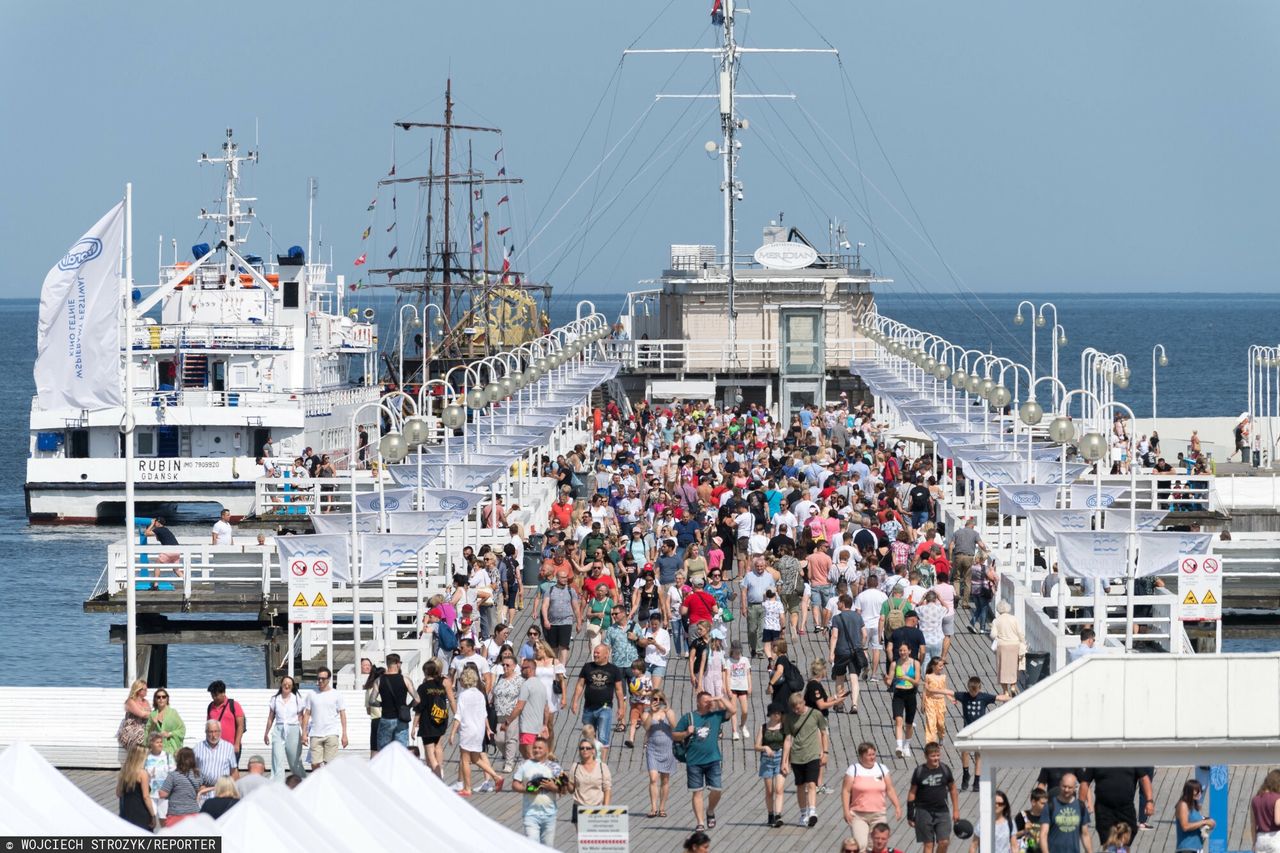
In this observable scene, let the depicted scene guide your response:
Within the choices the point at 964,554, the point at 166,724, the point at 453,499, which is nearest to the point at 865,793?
the point at 166,724

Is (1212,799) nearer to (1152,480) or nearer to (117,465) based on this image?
(1152,480)

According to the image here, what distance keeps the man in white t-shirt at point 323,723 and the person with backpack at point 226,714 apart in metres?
0.58

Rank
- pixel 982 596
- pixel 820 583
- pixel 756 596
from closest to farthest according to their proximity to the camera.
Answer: pixel 756 596, pixel 820 583, pixel 982 596

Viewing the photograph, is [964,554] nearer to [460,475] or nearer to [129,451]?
[460,475]

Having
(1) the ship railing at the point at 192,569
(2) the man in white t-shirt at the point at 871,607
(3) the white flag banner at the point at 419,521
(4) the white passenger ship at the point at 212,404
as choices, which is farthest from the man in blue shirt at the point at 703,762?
(4) the white passenger ship at the point at 212,404

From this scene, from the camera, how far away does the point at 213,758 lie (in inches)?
656

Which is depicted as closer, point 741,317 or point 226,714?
point 226,714

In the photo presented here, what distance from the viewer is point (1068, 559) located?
21.9m

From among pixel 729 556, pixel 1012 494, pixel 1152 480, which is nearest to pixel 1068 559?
pixel 1012 494

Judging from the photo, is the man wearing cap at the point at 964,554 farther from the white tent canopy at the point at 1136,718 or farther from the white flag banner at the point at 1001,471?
the white tent canopy at the point at 1136,718

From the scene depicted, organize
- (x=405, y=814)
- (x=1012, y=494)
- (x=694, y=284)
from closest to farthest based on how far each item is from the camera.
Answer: (x=405, y=814), (x=1012, y=494), (x=694, y=284)

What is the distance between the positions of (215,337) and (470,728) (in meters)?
40.1

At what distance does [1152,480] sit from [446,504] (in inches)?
644

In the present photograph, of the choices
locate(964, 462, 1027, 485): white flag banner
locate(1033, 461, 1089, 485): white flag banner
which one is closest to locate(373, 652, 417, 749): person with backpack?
locate(964, 462, 1027, 485): white flag banner
